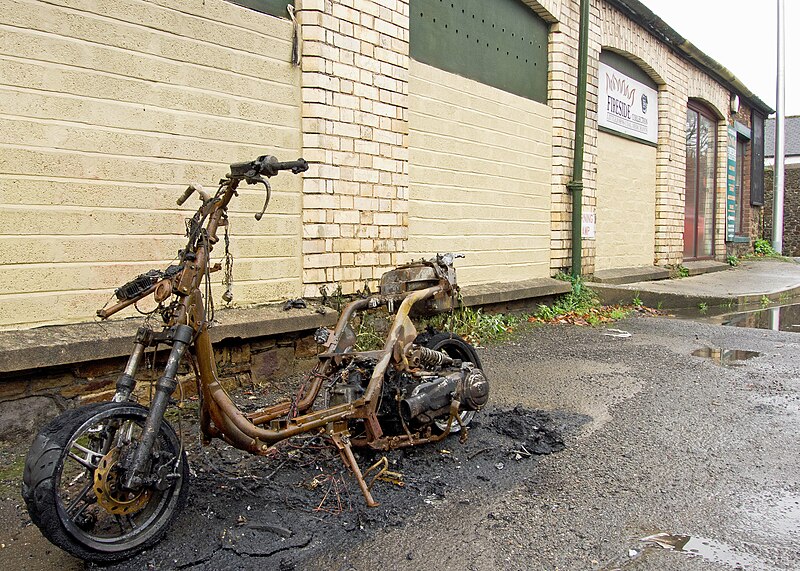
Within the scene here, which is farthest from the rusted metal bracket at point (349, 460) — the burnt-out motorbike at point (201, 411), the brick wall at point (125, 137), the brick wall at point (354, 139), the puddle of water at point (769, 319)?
the puddle of water at point (769, 319)

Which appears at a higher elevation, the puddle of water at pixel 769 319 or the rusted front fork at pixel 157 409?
the rusted front fork at pixel 157 409

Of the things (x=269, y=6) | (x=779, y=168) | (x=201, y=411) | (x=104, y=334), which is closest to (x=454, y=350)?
Result: (x=201, y=411)

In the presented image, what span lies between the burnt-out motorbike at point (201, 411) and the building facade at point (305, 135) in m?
1.41

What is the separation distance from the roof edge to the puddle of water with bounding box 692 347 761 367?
6.05 m

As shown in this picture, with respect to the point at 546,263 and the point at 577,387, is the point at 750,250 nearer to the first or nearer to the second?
the point at 546,263

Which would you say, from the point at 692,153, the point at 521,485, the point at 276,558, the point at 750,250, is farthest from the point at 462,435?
the point at 750,250

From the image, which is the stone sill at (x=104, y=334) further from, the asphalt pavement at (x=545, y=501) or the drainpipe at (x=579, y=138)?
the drainpipe at (x=579, y=138)

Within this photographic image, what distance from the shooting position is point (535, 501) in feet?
10.5

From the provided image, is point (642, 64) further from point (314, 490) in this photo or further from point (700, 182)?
point (314, 490)

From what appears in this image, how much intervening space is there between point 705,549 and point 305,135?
408 cm

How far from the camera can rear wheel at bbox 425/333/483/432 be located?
402cm

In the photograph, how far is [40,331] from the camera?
3.87 metres

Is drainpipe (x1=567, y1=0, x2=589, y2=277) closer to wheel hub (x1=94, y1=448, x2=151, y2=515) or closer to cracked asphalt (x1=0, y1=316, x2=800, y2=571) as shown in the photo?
cracked asphalt (x1=0, y1=316, x2=800, y2=571)

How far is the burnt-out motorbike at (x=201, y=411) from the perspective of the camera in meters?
2.48
